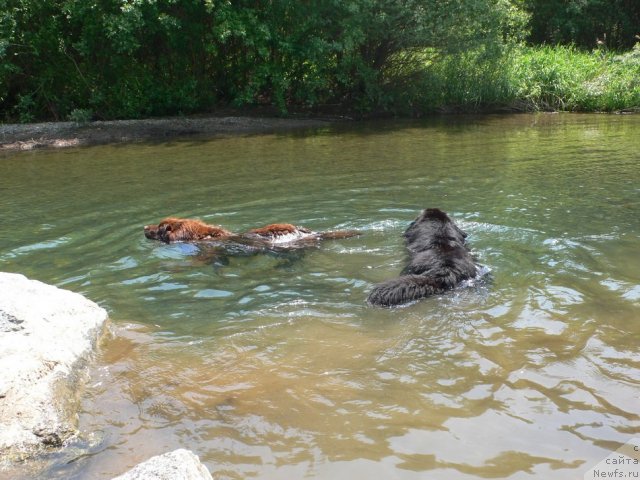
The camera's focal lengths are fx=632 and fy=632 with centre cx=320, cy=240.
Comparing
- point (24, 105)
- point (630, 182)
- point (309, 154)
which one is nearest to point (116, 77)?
point (24, 105)

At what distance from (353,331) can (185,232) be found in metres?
2.90

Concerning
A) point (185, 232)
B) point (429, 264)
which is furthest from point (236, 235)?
point (429, 264)

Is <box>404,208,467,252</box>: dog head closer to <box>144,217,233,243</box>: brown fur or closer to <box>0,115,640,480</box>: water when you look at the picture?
<box>0,115,640,480</box>: water

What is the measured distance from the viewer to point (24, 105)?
62.1 feet

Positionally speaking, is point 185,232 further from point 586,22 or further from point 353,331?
point 586,22

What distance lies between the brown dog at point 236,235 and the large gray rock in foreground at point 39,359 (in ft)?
6.69

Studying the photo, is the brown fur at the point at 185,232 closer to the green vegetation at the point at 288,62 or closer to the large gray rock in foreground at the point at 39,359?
the large gray rock in foreground at the point at 39,359

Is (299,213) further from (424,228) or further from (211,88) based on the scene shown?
(211,88)

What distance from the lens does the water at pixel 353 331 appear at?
347cm

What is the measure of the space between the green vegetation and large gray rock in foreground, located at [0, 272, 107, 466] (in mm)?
14188

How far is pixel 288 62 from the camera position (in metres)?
20.2

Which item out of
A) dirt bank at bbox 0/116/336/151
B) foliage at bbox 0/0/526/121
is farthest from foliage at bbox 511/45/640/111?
dirt bank at bbox 0/116/336/151

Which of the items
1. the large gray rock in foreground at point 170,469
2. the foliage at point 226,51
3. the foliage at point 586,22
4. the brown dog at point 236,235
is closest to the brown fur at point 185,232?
the brown dog at point 236,235

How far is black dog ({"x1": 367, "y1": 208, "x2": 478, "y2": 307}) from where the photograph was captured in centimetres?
527
